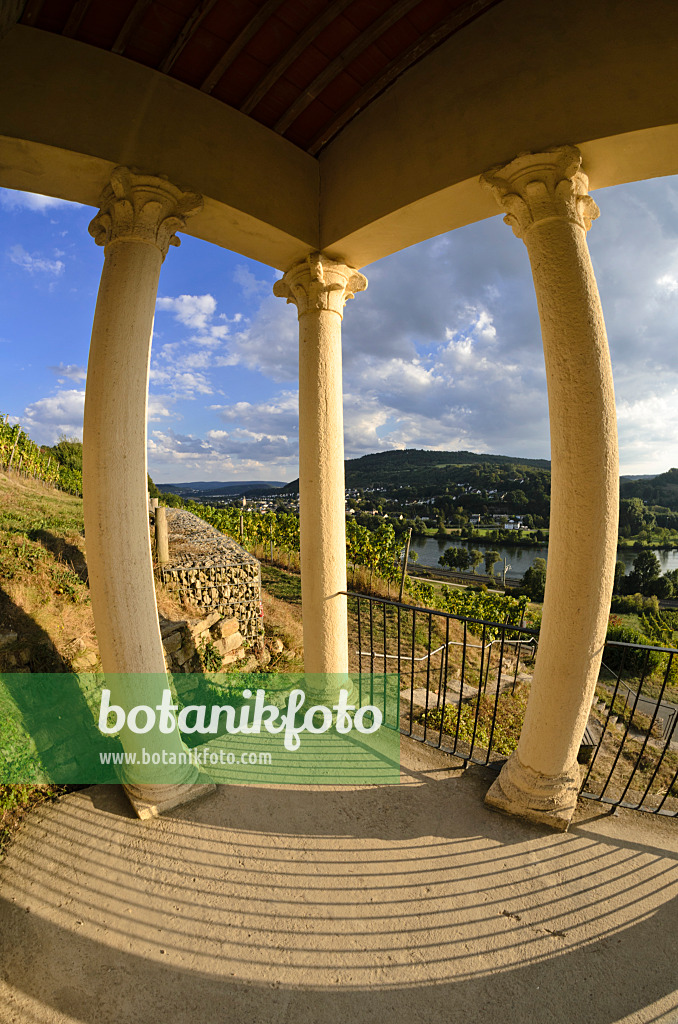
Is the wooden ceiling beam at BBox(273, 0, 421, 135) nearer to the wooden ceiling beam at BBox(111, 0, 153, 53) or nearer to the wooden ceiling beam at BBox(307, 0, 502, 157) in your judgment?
the wooden ceiling beam at BBox(307, 0, 502, 157)

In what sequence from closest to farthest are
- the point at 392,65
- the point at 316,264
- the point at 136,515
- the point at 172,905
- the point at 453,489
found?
1. the point at 172,905
2. the point at 136,515
3. the point at 392,65
4. the point at 316,264
5. the point at 453,489

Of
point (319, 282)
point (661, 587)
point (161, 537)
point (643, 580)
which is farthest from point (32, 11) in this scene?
point (661, 587)

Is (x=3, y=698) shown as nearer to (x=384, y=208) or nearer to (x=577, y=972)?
(x=577, y=972)

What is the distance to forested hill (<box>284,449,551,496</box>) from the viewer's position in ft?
165

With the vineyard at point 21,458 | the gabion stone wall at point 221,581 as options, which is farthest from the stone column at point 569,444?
the vineyard at point 21,458

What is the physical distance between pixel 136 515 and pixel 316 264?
2964 millimetres

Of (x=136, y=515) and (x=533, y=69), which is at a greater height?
(x=533, y=69)

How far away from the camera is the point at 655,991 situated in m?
2.16

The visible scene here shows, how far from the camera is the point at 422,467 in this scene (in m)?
57.3

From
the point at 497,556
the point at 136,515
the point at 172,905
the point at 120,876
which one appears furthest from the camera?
the point at 497,556

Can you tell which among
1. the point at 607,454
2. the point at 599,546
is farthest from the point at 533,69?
the point at 599,546

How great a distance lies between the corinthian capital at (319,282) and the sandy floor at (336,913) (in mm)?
4551

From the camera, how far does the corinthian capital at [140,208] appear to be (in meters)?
3.22

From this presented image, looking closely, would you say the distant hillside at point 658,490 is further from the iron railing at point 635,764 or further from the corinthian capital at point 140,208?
the corinthian capital at point 140,208
